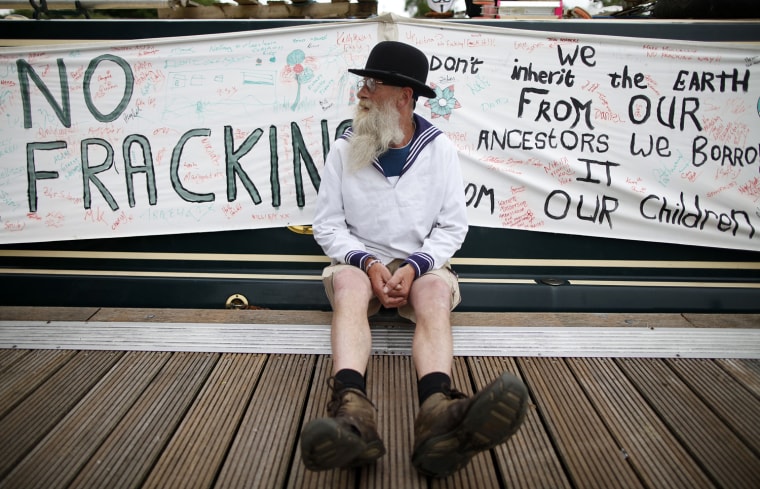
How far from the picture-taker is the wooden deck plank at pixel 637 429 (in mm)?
1687

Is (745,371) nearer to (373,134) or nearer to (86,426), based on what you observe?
(373,134)

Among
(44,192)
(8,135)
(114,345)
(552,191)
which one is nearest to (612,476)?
(552,191)

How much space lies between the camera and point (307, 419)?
1.95 meters

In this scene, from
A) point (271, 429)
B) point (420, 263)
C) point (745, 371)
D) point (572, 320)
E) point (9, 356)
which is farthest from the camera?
point (572, 320)

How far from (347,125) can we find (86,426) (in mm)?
1878

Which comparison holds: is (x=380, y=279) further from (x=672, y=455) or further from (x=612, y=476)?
(x=672, y=455)

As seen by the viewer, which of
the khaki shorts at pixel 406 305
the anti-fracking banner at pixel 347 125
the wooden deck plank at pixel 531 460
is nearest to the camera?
the wooden deck plank at pixel 531 460

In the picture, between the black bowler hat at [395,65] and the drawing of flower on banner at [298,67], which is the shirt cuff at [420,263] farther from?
the drawing of flower on banner at [298,67]

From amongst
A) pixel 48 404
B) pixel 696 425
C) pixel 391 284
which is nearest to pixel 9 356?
pixel 48 404

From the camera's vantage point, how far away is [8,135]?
297cm

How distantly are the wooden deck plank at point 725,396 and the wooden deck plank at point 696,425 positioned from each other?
0.10 feet

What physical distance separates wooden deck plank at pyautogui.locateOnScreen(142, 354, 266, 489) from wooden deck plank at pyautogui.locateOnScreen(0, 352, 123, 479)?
0.47 m

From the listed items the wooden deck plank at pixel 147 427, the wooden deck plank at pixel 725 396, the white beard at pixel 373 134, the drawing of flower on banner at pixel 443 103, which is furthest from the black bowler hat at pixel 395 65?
the wooden deck plank at pixel 725 396

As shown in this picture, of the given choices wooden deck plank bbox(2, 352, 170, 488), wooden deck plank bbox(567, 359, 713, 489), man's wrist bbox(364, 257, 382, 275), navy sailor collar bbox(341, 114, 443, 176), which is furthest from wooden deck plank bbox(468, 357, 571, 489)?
wooden deck plank bbox(2, 352, 170, 488)
